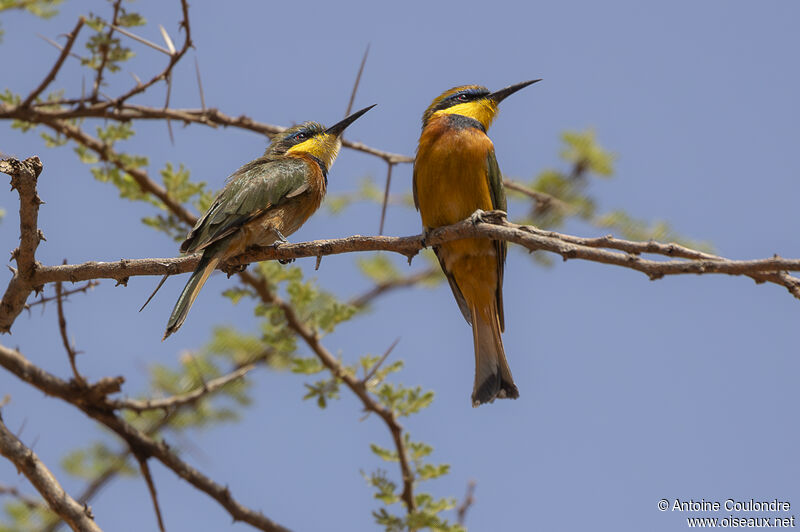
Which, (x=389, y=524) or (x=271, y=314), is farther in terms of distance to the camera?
(x=271, y=314)

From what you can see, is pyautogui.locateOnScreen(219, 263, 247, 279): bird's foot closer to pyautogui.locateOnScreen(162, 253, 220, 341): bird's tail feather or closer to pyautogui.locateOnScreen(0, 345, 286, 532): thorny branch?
pyautogui.locateOnScreen(162, 253, 220, 341): bird's tail feather

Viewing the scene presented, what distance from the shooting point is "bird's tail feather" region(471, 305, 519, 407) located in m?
3.46

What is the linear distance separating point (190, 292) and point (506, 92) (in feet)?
6.59

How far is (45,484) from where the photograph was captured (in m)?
2.94

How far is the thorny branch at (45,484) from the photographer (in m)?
2.86

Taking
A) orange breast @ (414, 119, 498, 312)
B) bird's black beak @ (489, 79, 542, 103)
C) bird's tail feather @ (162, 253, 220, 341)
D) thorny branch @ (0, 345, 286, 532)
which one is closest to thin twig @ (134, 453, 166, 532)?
thorny branch @ (0, 345, 286, 532)

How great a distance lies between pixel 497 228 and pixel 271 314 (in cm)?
169

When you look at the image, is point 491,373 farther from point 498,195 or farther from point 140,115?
point 140,115

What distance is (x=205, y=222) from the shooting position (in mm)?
3367

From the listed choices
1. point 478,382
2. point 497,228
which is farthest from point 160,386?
point 497,228

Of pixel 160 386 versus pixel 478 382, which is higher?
pixel 160 386

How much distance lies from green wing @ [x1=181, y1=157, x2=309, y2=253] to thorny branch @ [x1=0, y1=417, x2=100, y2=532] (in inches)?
34.4

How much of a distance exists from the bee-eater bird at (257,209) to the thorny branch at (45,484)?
0.65 m

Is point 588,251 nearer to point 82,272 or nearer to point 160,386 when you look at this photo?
point 82,272
